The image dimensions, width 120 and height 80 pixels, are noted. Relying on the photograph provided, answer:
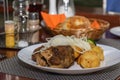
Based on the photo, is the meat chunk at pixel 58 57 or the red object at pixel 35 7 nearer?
the meat chunk at pixel 58 57

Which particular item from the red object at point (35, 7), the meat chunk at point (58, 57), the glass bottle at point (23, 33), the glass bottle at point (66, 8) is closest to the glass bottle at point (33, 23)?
the glass bottle at point (23, 33)

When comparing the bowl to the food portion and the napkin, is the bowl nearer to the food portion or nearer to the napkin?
the napkin

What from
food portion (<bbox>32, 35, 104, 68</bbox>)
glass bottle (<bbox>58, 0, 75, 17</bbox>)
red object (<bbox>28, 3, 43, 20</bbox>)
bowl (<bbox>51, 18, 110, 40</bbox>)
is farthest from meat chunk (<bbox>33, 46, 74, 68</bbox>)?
glass bottle (<bbox>58, 0, 75, 17</bbox>)

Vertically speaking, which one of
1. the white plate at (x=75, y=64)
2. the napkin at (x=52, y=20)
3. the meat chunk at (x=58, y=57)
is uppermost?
the napkin at (x=52, y=20)

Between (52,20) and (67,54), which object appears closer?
(67,54)

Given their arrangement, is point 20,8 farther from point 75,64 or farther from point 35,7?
point 75,64

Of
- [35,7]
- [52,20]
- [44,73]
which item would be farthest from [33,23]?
[44,73]

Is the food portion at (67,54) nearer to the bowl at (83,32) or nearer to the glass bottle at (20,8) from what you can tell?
the bowl at (83,32)
